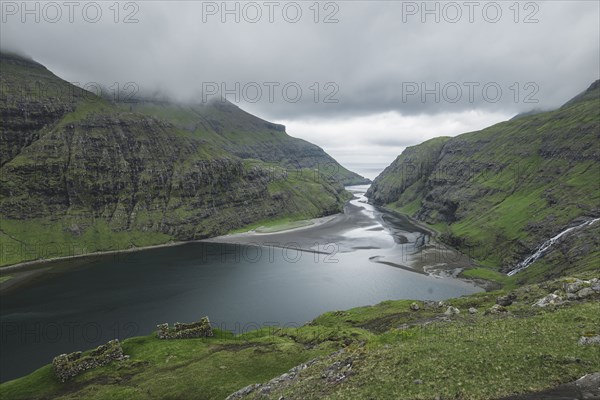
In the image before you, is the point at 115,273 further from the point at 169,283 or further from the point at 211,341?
the point at 211,341

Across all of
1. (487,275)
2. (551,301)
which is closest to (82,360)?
(551,301)

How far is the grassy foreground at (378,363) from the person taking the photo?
20.9 m

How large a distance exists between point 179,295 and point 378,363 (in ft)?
363

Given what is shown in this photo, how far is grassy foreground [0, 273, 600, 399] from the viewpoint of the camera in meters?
20.9

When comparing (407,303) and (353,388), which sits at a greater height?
(353,388)

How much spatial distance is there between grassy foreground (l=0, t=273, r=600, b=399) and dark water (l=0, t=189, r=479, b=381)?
38.5 meters

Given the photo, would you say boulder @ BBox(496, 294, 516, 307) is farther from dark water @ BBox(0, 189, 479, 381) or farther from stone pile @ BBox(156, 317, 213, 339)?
dark water @ BBox(0, 189, 479, 381)

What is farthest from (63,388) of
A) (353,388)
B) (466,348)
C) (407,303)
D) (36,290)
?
(36,290)

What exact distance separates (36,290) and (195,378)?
126 meters

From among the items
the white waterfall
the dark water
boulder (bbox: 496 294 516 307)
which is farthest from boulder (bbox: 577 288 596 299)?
the white waterfall

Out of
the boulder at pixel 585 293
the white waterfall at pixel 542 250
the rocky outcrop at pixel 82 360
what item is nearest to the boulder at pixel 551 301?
the boulder at pixel 585 293

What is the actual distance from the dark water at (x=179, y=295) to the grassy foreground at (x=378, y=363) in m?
38.5

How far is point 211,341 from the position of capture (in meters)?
61.2

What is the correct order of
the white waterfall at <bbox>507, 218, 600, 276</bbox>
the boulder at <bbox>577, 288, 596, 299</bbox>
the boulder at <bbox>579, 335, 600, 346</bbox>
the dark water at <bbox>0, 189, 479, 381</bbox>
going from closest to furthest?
1. the boulder at <bbox>579, 335, 600, 346</bbox>
2. the boulder at <bbox>577, 288, 596, 299</bbox>
3. the dark water at <bbox>0, 189, 479, 381</bbox>
4. the white waterfall at <bbox>507, 218, 600, 276</bbox>
